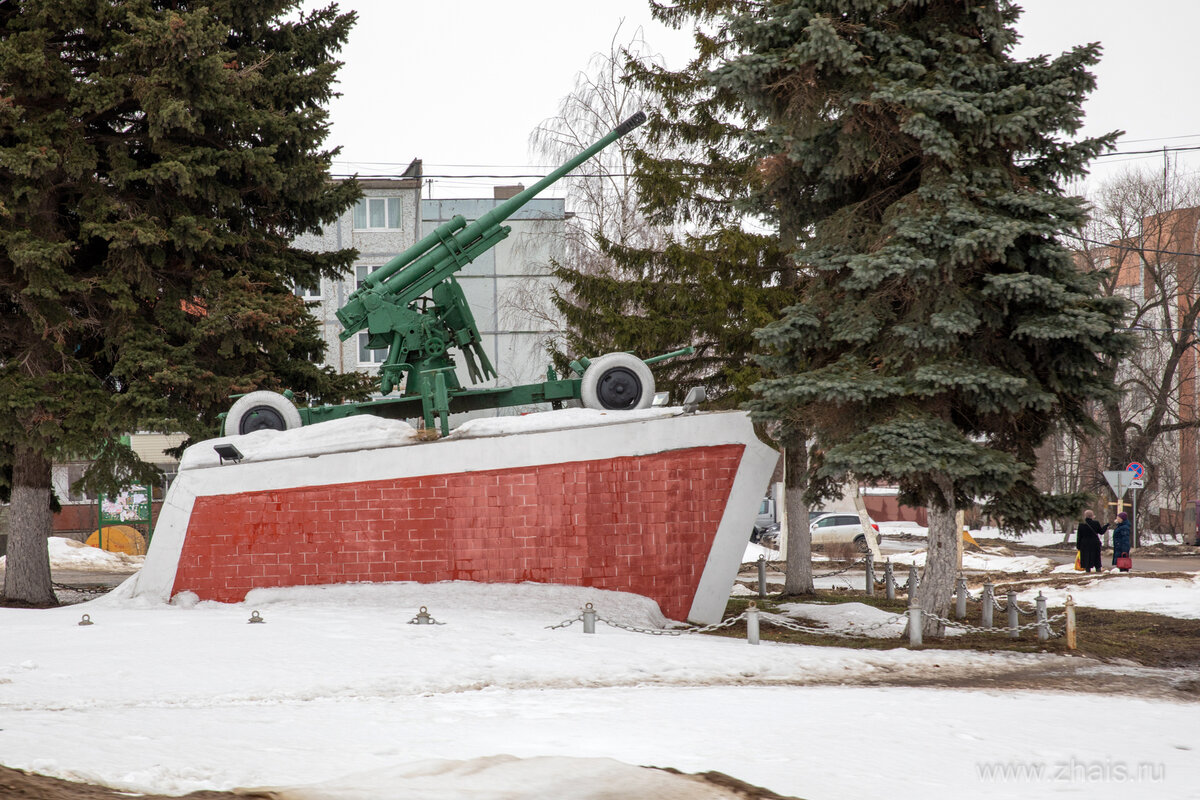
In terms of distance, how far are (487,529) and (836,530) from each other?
24.4 metres

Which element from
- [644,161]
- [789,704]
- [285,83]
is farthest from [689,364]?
[789,704]

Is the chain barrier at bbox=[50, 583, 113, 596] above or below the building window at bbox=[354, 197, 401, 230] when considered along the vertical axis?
below

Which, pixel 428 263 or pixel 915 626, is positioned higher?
pixel 428 263

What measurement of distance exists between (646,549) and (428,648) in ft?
10.8

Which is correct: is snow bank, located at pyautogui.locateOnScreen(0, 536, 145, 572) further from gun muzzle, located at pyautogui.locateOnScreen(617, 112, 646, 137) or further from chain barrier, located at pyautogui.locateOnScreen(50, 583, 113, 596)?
gun muzzle, located at pyautogui.locateOnScreen(617, 112, 646, 137)

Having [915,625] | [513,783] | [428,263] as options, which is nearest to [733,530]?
[915,625]

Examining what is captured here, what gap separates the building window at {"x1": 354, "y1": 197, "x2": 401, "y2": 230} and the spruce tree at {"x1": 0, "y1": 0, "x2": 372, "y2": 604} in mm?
22772

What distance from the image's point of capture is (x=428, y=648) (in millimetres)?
9953

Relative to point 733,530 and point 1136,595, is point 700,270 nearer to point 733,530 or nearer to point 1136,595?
point 733,530

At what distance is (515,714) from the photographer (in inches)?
302

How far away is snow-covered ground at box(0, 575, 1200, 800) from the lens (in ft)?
19.5

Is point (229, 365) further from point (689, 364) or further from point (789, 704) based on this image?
point (789, 704)

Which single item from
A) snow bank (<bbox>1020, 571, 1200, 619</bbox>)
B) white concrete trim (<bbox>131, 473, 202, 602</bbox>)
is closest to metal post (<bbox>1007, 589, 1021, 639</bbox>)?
snow bank (<bbox>1020, 571, 1200, 619</bbox>)

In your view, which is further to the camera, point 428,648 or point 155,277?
point 155,277
